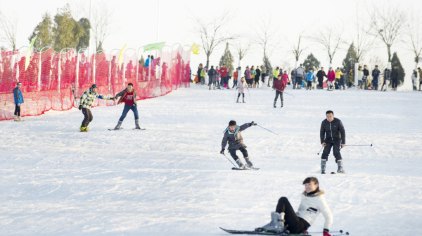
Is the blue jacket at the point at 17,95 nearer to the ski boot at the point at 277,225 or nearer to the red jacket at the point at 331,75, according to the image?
the ski boot at the point at 277,225

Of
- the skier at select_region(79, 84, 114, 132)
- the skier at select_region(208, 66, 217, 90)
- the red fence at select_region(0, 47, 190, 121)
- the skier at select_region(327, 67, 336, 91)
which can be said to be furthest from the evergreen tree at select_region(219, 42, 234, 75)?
the skier at select_region(79, 84, 114, 132)

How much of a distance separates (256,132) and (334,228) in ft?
42.4

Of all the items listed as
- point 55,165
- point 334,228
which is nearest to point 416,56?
point 55,165

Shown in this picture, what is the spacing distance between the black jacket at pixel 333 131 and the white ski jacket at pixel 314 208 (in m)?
6.01

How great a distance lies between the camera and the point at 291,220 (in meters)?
9.55

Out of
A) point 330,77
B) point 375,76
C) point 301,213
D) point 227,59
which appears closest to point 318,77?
point 330,77

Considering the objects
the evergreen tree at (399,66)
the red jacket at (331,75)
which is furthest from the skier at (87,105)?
the evergreen tree at (399,66)

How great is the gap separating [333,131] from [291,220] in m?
6.25

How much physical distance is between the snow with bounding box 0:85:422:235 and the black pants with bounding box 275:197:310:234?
2.81 ft

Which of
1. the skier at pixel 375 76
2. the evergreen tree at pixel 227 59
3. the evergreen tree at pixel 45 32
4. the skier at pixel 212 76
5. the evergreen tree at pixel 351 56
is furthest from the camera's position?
the evergreen tree at pixel 227 59

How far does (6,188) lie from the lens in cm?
1347

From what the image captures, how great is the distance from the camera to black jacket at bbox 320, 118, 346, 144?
15523 millimetres

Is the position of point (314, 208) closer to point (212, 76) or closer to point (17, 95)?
point (17, 95)

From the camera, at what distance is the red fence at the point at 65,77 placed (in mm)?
25797
